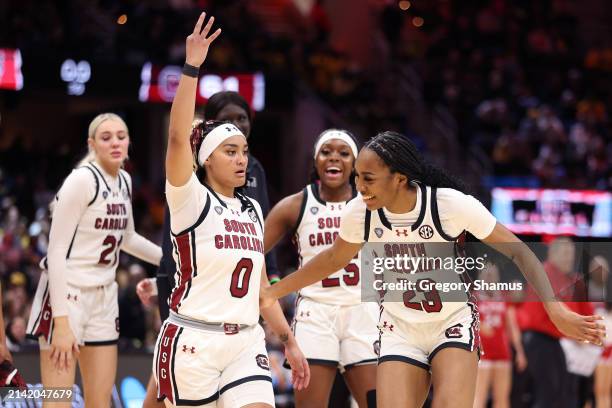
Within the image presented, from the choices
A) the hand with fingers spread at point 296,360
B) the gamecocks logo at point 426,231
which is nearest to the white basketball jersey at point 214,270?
the hand with fingers spread at point 296,360

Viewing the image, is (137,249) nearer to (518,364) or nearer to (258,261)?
(258,261)

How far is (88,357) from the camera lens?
657cm

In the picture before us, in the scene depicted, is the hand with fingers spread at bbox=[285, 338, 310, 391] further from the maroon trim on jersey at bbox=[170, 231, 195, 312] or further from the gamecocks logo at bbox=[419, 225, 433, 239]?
the gamecocks logo at bbox=[419, 225, 433, 239]

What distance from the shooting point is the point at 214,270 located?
5.17 metres

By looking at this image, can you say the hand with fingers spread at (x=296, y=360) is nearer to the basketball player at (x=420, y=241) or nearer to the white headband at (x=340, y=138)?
the basketball player at (x=420, y=241)

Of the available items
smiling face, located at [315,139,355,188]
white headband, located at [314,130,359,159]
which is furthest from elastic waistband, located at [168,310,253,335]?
white headband, located at [314,130,359,159]

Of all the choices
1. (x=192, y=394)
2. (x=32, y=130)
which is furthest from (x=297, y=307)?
(x=32, y=130)

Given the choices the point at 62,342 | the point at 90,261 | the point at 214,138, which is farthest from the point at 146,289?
the point at 214,138

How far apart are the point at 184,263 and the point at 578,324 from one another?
198 cm

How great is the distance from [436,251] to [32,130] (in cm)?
1602

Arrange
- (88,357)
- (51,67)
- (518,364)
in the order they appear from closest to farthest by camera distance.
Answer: (88,357)
(518,364)
(51,67)

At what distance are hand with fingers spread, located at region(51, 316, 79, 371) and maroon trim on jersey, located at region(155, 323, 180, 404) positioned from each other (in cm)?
110

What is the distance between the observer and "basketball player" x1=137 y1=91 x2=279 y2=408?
6344 millimetres

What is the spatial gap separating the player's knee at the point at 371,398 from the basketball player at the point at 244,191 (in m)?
0.98
